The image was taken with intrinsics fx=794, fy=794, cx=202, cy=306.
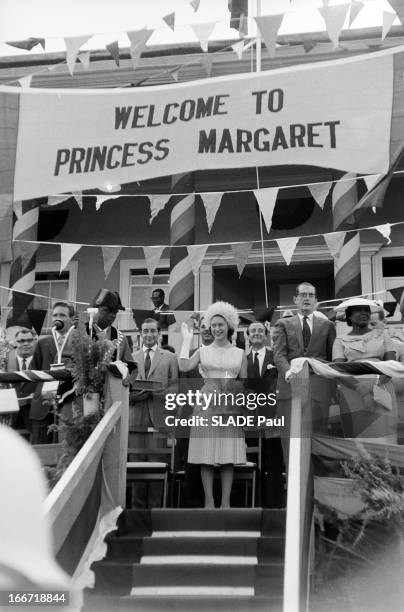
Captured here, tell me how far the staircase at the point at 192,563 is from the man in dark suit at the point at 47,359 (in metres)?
0.87

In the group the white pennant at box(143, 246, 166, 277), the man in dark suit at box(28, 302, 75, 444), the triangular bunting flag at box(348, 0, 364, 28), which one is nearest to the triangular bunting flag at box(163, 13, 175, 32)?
the triangular bunting flag at box(348, 0, 364, 28)

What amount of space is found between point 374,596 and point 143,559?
1.53 meters

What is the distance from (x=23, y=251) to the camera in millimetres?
11992

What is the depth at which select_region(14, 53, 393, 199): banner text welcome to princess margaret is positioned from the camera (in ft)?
24.7

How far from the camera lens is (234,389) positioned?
5641 mm

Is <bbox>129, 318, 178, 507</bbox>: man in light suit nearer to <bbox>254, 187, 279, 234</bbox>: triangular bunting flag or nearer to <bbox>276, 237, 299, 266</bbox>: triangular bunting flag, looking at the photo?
<bbox>254, 187, 279, 234</bbox>: triangular bunting flag

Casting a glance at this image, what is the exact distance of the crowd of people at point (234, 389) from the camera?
17.4 feet

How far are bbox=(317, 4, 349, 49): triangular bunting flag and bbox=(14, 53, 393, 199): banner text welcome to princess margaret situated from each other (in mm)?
299

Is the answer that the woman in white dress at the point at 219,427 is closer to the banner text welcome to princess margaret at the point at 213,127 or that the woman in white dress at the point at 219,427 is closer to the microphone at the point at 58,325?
the microphone at the point at 58,325

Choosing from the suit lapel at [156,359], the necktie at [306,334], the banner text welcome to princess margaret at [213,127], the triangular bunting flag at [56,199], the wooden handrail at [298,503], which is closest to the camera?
the wooden handrail at [298,503]

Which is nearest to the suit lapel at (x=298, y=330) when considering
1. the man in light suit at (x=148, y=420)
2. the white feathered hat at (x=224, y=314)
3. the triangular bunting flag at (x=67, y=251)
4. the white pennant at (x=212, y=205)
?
the white feathered hat at (x=224, y=314)

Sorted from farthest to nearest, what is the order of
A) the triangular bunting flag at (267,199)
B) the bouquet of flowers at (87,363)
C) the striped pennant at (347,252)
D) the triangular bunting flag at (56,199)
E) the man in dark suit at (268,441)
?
the striped pennant at (347,252), the triangular bunting flag at (56,199), the triangular bunting flag at (267,199), the bouquet of flowers at (87,363), the man in dark suit at (268,441)

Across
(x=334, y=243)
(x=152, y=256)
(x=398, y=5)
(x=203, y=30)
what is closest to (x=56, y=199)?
(x=152, y=256)

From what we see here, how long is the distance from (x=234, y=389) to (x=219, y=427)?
31cm
